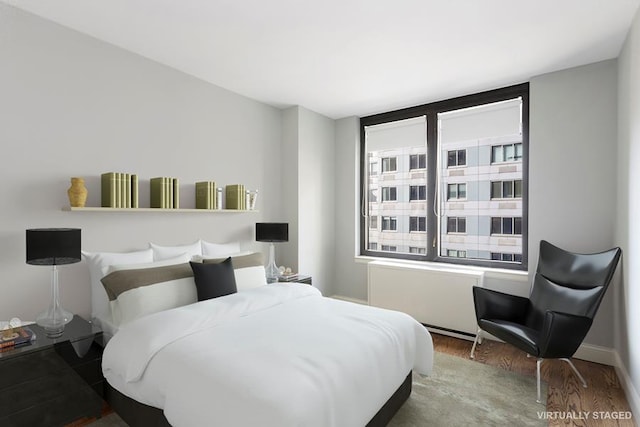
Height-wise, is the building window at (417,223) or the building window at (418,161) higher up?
the building window at (418,161)

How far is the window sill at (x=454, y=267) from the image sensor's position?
11.6ft

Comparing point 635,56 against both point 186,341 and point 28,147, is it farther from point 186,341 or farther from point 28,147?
point 28,147

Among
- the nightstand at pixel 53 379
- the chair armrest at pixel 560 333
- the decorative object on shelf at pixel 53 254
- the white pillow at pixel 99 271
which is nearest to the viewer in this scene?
the nightstand at pixel 53 379

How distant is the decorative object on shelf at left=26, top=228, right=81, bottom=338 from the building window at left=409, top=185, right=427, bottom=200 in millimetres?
3573

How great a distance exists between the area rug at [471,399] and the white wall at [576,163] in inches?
43.9

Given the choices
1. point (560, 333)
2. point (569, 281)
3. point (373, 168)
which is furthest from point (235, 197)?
point (569, 281)

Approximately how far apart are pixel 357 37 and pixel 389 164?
2232 mm

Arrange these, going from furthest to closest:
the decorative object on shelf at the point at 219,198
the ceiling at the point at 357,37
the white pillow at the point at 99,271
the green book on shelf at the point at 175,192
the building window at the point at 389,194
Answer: the building window at the point at 389,194 < the decorative object on shelf at the point at 219,198 < the green book on shelf at the point at 175,192 < the white pillow at the point at 99,271 < the ceiling at the point at 357,37

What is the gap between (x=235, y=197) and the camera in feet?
12.0

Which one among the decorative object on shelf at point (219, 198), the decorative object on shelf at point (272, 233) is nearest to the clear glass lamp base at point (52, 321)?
the decorative object on shelf at point (219, 198)

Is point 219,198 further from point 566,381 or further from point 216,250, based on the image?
point 566,381

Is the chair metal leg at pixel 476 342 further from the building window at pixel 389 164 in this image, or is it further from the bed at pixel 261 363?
the building window at pixel 389 164

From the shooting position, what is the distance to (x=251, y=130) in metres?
4.06

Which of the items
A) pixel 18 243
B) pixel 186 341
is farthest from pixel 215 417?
pixel 18 243
